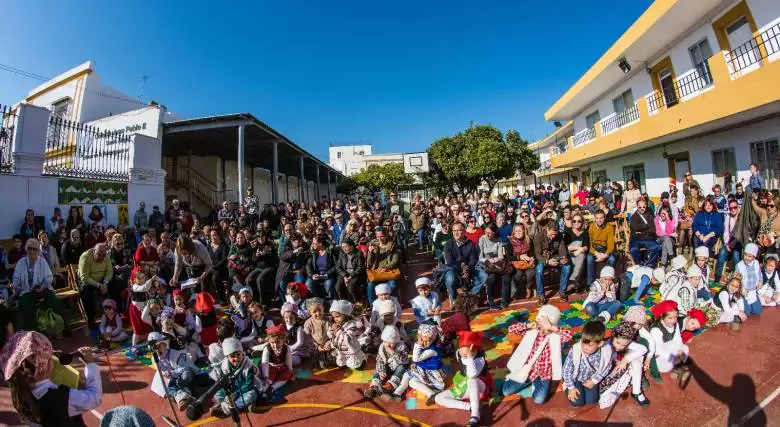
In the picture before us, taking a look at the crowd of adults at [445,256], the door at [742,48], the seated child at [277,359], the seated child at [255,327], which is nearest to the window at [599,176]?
the door at [742,48]

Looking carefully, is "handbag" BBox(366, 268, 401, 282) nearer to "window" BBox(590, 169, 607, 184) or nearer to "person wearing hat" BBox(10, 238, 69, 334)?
"person wearing hat" BBox(10, 238, 69, 334)

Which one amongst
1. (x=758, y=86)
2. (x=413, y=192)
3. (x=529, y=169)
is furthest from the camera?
(x=413, y=192)

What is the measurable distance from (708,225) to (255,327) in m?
8.15

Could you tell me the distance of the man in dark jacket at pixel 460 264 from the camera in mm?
6629

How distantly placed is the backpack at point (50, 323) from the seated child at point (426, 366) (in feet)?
17.9

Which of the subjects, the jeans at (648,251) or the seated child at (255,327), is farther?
the jeans at (648,251)

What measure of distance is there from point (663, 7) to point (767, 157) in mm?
4630

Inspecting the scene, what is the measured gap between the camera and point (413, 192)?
127 ft

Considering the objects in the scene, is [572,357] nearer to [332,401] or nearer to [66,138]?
[332,401]

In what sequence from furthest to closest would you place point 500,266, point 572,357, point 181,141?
1. point 181,141
2. point 500,266
3. point 572,357

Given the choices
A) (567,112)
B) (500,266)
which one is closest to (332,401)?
(500,266)

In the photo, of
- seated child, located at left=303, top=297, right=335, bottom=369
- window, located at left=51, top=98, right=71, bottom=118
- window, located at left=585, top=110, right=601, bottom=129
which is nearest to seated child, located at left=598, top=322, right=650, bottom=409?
seated child, located at left=303, top=297, right=335, bottom=369

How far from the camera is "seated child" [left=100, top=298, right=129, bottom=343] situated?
5.77 m

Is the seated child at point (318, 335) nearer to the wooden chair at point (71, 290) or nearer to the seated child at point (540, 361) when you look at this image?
the seated child at point (540, 361)
